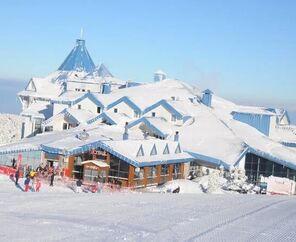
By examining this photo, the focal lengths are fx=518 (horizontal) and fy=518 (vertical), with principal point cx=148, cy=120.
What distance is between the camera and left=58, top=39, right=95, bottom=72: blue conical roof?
53656mm

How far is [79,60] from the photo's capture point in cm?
5434

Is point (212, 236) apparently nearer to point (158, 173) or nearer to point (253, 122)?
point (158, 173)

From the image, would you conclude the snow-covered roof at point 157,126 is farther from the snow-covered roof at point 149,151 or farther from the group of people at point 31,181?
the group of people at point 31,181

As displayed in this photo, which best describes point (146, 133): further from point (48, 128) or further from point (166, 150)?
point (48, 128)

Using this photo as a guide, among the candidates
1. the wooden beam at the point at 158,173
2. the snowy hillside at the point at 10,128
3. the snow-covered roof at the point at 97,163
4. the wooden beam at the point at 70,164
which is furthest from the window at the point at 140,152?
the snowy hillside at the point at 10,128

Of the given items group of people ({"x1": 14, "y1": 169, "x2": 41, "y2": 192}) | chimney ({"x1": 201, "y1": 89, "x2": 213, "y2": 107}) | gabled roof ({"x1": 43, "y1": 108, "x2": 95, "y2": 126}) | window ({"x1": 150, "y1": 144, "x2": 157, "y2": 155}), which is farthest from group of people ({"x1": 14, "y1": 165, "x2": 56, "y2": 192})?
chimney ({"x1": 201, "y1": 89, "x2": 213, "y2": 107})

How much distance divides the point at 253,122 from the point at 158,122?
8.93 m

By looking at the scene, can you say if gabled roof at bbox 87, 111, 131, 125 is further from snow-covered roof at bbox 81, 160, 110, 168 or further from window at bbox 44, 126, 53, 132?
snow-covered roof at bbox 81, 160, 110, 168

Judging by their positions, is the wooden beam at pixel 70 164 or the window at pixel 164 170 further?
the window at pixel 164 170

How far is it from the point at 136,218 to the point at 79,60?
140ft

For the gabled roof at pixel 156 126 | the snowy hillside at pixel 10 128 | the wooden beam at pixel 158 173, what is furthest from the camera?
the snowy hillside at pixel 10 128

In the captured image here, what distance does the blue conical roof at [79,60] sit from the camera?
53656 mm

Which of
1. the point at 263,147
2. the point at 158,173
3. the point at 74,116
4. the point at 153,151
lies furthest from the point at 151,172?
the point at 74,116

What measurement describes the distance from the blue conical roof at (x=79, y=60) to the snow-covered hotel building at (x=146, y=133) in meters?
6.27
